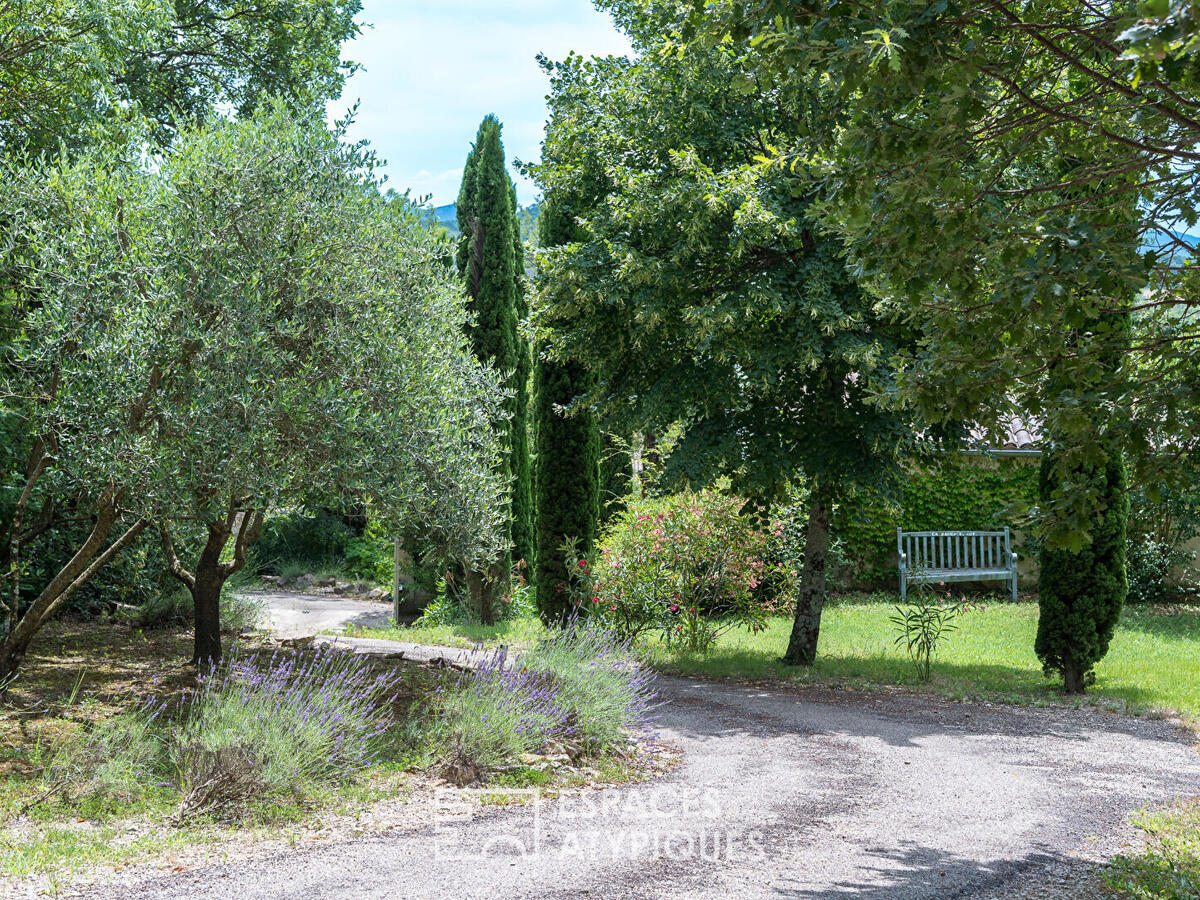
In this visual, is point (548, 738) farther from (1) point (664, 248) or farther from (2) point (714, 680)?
(1) point (664, 248)

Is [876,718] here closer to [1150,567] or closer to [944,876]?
[944,876]

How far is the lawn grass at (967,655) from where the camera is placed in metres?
9.07

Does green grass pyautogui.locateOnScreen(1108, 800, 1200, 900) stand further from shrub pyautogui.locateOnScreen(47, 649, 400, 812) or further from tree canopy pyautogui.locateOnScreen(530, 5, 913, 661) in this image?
tree canopy pyautogui.locateOnScreen(530, 5, 913, 661)

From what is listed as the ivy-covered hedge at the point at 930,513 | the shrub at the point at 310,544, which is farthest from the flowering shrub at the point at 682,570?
the shrub at the point at 310,544

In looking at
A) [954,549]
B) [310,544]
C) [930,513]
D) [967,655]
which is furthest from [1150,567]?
[310,544]

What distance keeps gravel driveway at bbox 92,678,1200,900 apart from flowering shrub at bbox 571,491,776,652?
3490 mm

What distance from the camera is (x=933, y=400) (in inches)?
168

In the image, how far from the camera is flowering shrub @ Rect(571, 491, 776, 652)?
10898mm

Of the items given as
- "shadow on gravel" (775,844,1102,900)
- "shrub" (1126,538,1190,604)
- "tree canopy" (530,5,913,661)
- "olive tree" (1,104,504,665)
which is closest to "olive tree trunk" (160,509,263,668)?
"olive tree" (1,104,504,665)

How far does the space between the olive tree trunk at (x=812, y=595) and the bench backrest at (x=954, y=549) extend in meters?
5.79

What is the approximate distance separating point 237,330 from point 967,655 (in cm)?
959

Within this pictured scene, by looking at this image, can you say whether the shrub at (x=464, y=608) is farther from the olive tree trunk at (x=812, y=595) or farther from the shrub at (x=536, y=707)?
the shrub at (x=536, y=707)

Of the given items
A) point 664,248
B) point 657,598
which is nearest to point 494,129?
point 664,248

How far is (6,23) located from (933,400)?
8.73 metres
